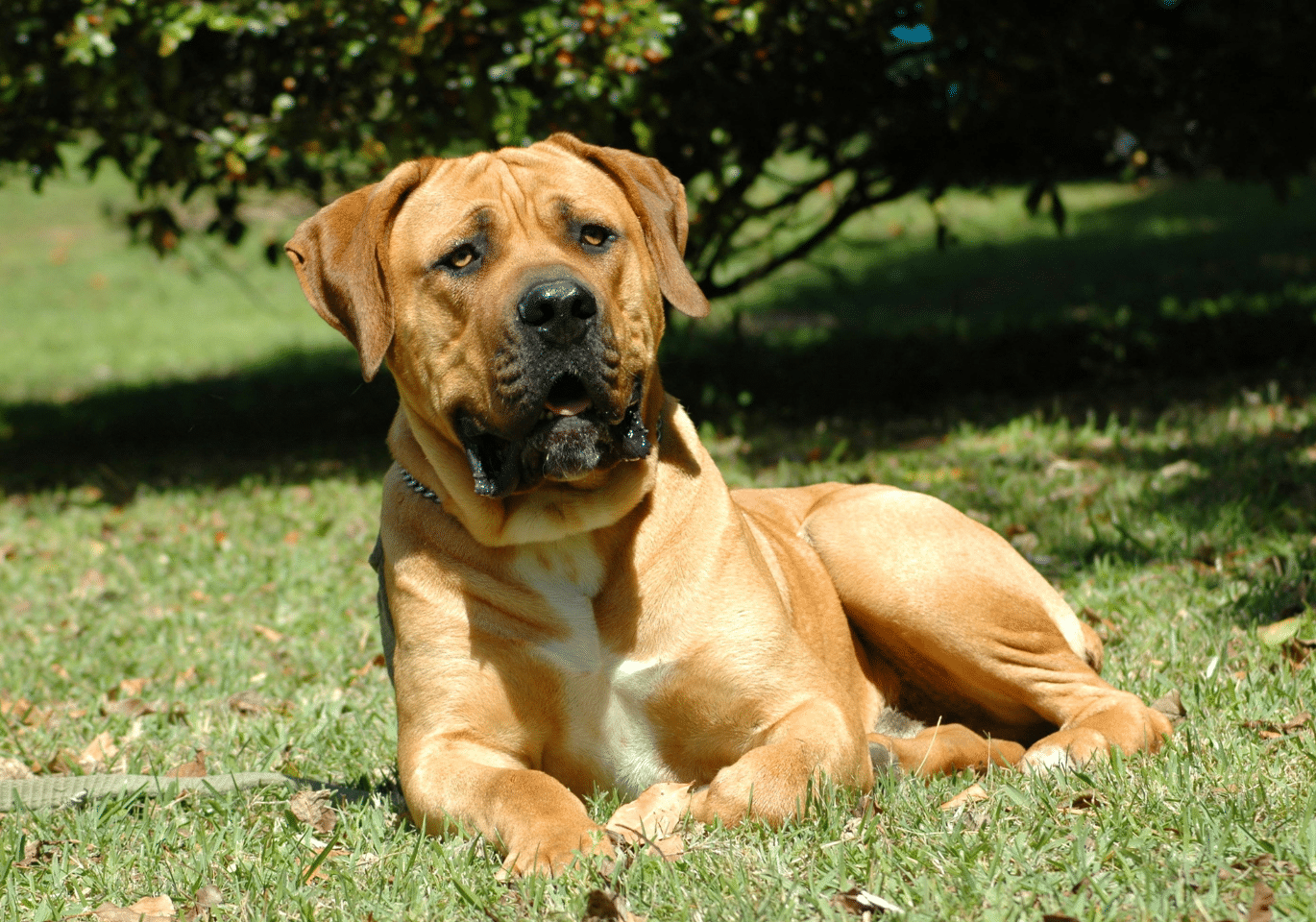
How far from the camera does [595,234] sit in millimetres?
3461

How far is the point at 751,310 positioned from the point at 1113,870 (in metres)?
11.9

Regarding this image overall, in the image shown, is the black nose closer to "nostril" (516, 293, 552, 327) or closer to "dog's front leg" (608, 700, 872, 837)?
"nostril" (516, 293, 552, 327)

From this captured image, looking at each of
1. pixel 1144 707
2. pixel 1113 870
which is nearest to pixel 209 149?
pixel 1144 707

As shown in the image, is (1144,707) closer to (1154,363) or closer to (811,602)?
(811,602)

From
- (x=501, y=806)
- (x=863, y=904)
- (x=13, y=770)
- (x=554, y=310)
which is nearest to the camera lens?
(x=863, y=904)

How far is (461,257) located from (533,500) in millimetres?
648

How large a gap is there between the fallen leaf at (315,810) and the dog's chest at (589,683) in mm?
570

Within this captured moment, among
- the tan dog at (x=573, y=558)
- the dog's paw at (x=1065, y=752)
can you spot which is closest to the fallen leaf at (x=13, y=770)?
the tan dog at (x=573, y=558)

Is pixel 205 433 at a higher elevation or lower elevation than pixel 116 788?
lower

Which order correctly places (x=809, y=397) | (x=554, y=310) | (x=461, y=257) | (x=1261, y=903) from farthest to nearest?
(x=809, y=397)
(x=461, y=257)
(x=554, y=310)
(x=1261, y=903)

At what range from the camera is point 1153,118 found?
309 inches

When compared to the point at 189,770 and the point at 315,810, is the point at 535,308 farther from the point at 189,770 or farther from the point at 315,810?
the point at 189,770

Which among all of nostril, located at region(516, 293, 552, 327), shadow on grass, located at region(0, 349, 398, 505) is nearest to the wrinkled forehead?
nostril, located at region(516, 293, 552, 327)

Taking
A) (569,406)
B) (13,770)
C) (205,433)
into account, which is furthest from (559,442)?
(205,433)
